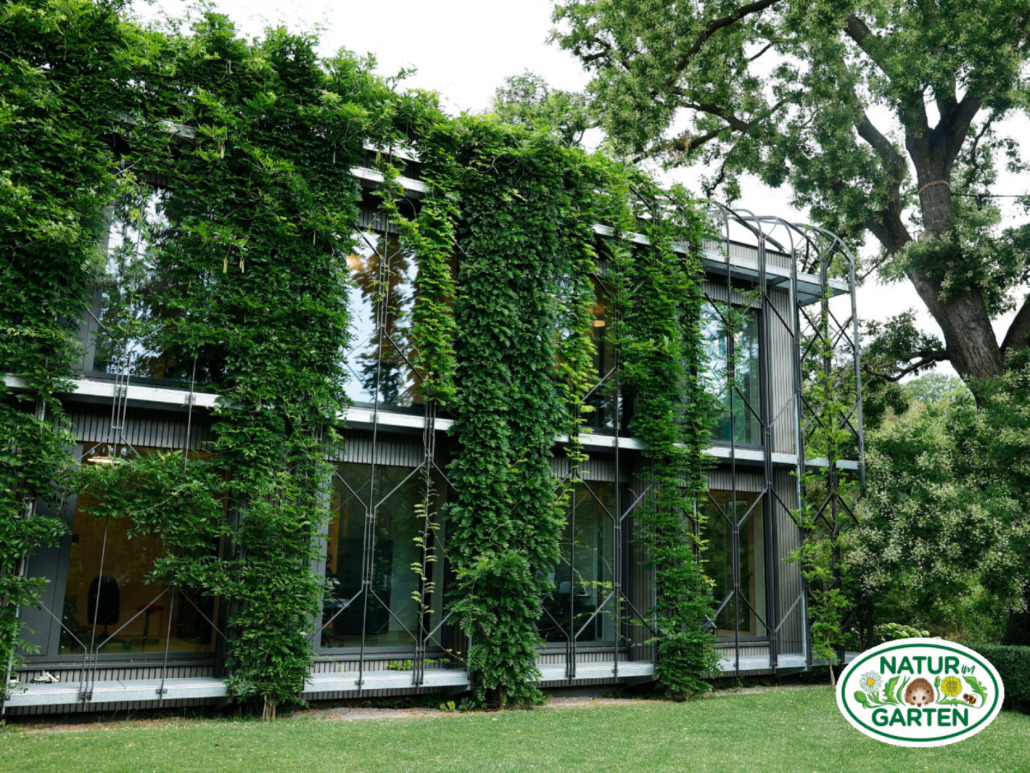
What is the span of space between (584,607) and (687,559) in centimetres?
161

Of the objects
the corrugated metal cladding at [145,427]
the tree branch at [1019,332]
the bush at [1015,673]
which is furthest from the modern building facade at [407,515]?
the tree branch at [1019,332]

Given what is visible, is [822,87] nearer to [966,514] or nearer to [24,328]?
[966,514]

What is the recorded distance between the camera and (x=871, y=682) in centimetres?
576

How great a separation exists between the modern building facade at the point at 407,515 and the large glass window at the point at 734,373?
3cm

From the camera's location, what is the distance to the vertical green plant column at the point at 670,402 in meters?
10.9

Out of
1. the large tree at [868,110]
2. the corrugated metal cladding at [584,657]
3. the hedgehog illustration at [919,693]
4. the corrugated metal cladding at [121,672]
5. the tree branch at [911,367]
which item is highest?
the large tree at [868,110]

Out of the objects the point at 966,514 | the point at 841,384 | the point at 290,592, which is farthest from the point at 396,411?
the point at 841,384

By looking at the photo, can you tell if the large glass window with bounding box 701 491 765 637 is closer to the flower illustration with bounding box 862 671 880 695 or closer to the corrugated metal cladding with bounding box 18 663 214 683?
the flower illustration with bounding box 862 671 880 695

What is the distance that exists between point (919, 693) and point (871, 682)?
16.3 inches

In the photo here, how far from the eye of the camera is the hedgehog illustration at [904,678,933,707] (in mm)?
5727

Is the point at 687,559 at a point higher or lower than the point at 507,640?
higher

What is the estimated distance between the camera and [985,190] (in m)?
16.3

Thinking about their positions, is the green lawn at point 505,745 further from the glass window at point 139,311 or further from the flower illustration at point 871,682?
the glass window at point 139,311

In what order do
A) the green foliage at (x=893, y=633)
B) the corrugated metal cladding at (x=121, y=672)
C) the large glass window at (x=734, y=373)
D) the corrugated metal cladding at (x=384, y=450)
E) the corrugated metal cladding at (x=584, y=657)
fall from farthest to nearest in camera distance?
1. the green foliage at (x=893, y=633)
2. the large glass window at (x=734, y=373)
3. the corrugated metal cladding at (x=584, y=657)
4. the corrugated metal cladding at (x=384, y=450)
5. the corrugated metal cladding at (x=121, y=672)
